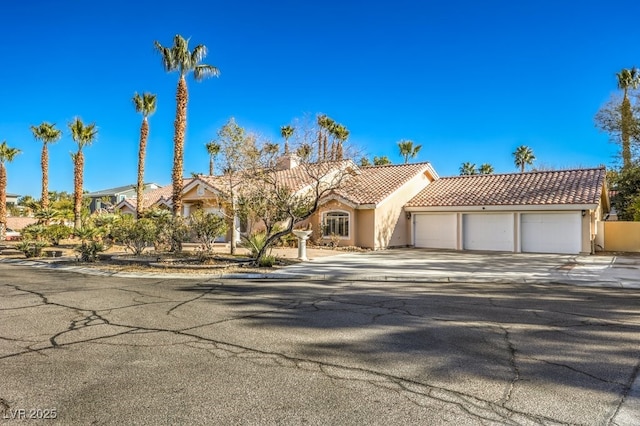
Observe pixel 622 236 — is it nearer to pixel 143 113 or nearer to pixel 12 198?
pixel 143 113

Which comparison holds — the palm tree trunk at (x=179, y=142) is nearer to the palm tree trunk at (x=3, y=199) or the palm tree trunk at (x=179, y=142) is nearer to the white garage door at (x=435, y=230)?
the white garage door at (x=435, y=230)

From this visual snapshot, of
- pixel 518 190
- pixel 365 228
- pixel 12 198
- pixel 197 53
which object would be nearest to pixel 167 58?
pixel 197 53

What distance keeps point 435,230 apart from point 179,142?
15577 millimetres

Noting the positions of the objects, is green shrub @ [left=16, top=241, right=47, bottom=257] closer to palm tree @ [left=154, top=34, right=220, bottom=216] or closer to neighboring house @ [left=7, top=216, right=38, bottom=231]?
palm tree @ [left=154, top=34, right=220, bottom=216]

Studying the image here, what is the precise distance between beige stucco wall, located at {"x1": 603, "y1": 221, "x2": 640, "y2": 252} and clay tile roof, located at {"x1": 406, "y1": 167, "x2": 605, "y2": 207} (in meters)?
2.79

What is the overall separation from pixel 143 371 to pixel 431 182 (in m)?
27.9

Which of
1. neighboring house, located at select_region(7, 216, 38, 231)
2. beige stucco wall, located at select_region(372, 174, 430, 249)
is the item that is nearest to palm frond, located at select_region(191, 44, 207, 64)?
beige stucco wall, located at select_region(372, 174, 430, 249)

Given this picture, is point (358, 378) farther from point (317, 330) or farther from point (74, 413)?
point (74, 413)

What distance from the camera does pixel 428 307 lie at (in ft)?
28.7

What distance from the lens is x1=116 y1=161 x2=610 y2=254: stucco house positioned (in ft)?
72.6

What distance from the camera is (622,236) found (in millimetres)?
23953

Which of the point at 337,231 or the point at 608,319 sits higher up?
the point at 337,231

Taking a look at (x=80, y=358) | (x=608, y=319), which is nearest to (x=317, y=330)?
(x=80, y=358)

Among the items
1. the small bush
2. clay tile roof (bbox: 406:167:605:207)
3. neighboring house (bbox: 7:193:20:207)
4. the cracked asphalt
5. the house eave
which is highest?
neighboring house (bbox: 7:193:20:207)
